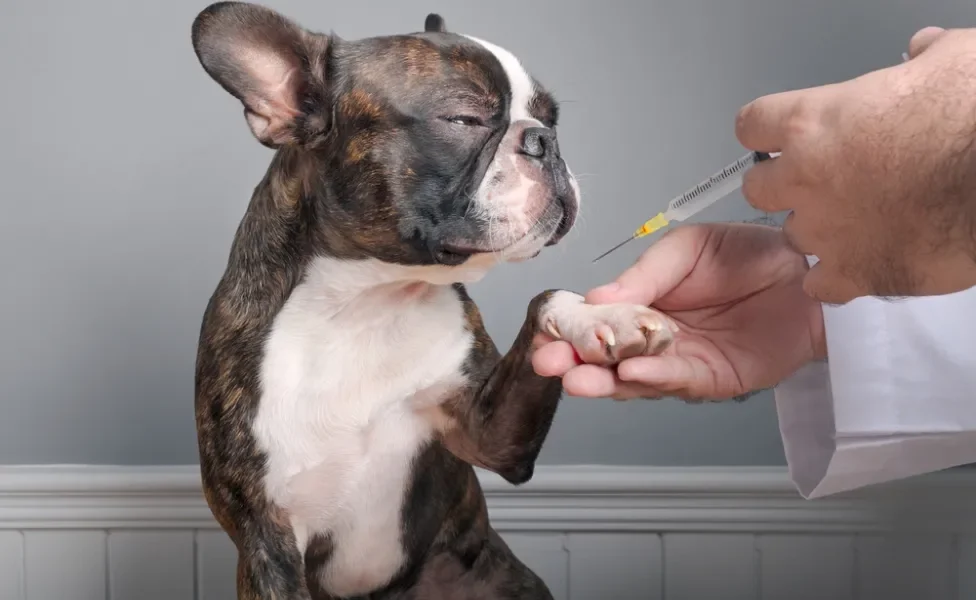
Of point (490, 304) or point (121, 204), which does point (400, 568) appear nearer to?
point (490, 304)

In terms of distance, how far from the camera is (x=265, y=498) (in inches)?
50.3

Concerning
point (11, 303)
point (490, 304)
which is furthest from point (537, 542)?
point (11, 303)

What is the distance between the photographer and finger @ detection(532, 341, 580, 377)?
3.45 ft

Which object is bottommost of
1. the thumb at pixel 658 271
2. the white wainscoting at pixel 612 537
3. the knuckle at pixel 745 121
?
the white wainscoting at pixel 612 537

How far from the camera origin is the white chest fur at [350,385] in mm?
1290

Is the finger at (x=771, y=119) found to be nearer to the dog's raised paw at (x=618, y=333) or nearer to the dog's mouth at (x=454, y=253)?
the dog's raised paw at (x=618, y=333)

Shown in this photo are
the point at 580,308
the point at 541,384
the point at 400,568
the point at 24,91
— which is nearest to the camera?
the point at 580,308

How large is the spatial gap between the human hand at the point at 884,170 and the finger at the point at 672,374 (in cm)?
18

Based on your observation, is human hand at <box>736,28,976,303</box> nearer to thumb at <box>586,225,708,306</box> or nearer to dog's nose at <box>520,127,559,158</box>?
thumb at <box>586,225,708,306</box>

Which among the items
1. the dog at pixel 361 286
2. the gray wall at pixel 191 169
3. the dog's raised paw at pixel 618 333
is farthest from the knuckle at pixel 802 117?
the gray wall at pixel 191 169

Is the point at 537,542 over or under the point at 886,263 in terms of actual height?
under

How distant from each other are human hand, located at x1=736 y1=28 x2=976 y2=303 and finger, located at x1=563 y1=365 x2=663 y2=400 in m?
0.22

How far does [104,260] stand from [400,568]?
0.88 m

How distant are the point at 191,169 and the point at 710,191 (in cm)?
109
